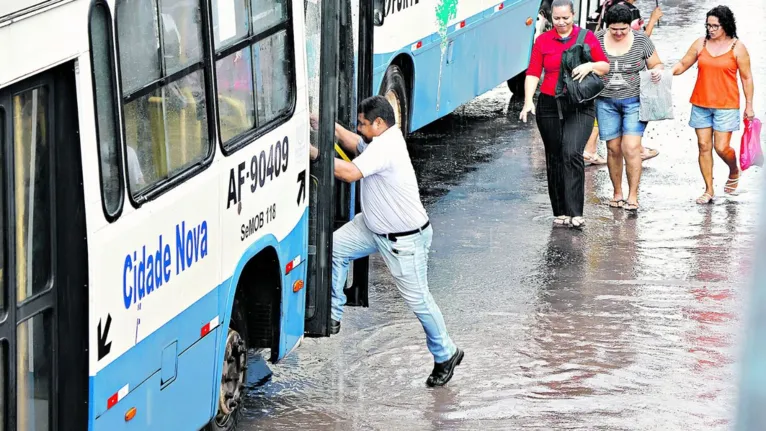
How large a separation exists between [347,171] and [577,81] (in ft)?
12.8

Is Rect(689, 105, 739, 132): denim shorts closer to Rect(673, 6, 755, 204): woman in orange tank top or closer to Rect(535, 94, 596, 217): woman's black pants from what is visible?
Rect(673, 6, 755, 204): woman in orange tank top

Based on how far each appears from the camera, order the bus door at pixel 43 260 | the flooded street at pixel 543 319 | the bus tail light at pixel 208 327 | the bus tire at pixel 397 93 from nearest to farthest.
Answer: the bus door at pixel 43 260
the bus tail light at pixel 208 327
the flooded street at pixel 543 319
the bus tire at pixel 397 93

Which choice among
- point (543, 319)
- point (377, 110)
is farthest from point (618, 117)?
point (377, 110)

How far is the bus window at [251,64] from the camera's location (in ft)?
16.7

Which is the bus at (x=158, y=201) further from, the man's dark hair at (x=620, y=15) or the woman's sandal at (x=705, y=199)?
the woman's sandal at (x=705, y=199)

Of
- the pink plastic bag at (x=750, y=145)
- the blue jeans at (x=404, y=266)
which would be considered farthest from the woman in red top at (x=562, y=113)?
the blue jeans at (x=404, y=266)

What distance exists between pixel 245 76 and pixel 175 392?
155 cm

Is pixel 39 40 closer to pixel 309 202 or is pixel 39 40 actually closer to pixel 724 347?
pixel 309 202

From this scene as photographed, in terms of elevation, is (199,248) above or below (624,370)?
above

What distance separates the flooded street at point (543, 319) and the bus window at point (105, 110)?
7.12 ft

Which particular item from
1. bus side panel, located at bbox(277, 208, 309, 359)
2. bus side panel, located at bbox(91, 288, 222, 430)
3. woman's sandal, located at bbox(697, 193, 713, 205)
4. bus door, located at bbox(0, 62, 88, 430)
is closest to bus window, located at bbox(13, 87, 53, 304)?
bus door, located at bbox(0, 62, 88, 430)

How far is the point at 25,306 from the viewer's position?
143 inches

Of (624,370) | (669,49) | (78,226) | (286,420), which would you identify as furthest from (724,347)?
(669,49)

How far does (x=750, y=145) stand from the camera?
10.6 metres
